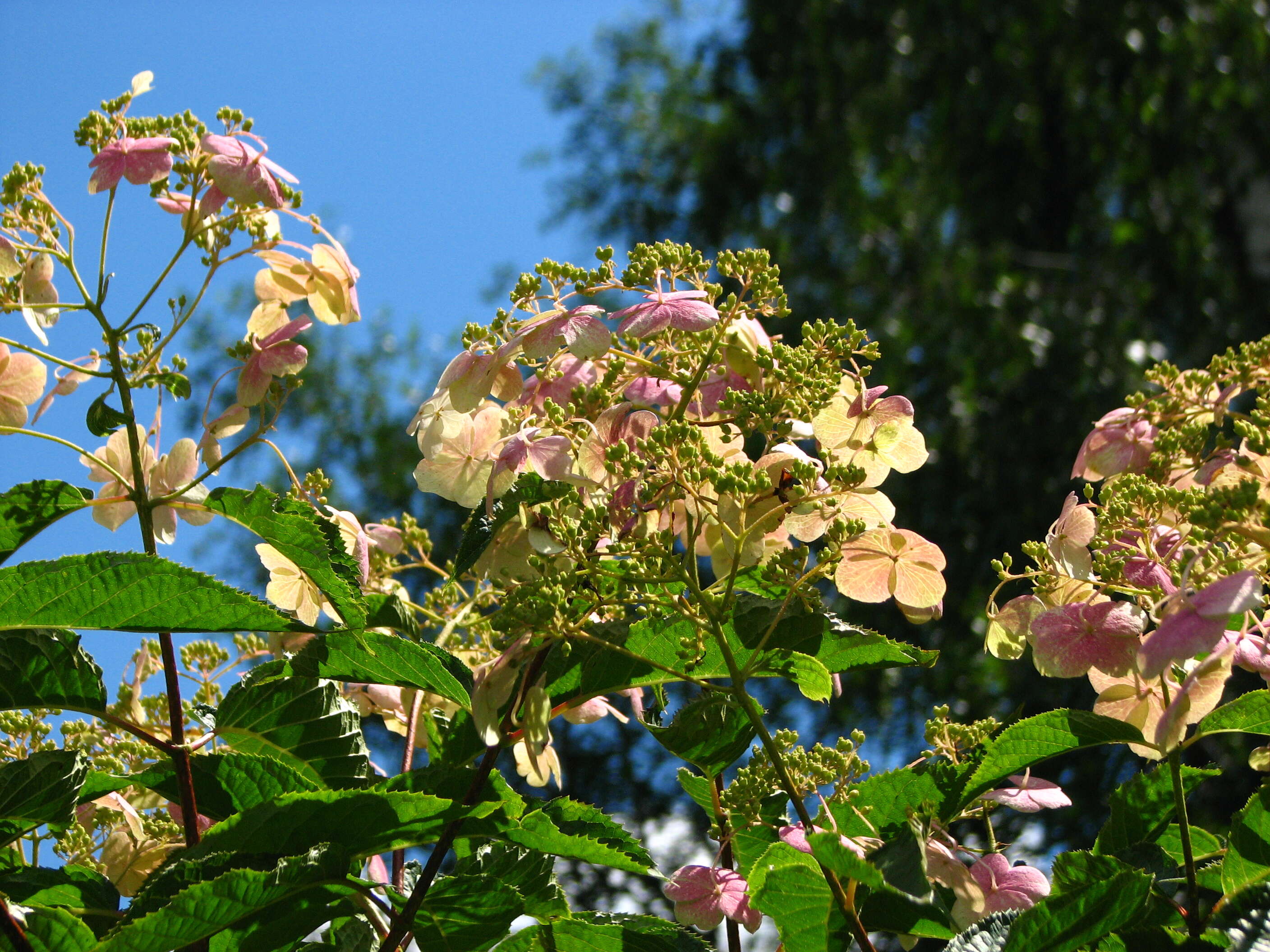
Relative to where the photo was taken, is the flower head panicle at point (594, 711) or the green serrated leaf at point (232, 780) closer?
the green serrated leaf at point (232, 780)

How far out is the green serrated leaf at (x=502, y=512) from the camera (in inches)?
25.5

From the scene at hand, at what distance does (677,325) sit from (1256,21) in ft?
19.2

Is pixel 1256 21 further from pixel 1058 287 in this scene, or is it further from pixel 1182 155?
pixel 1058 287

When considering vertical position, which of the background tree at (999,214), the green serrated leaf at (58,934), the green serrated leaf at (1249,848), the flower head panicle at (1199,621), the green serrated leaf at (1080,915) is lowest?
the green serrated leaf at (1080,915)

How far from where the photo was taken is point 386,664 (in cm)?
64

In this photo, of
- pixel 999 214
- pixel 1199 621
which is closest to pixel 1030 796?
pixel 1199 621

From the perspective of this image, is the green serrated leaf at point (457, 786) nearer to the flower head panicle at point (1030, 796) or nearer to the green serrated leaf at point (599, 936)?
the green serrated leaf at point (599, 936)

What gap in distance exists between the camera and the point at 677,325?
2.08 feet

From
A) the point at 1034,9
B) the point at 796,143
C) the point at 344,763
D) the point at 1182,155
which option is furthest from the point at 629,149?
the point at 344,763

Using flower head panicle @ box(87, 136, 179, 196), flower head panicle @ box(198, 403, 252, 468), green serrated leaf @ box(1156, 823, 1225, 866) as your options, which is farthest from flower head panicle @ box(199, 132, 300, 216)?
green serrated leaf @ box(1156, 823, 1225, 866)

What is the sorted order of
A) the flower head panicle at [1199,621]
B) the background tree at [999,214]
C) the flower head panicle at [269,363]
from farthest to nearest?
the background tree at [999,214] < the flower head panicle at [269,363] < the flower head panicle at [1199,621]

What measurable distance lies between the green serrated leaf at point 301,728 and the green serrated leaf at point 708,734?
0.19 m

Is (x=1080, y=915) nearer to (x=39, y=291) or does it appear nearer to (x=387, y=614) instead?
(x=387, y=614)

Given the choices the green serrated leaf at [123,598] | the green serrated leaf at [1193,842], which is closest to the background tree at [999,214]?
the green serrated leaf at [1193,842]
